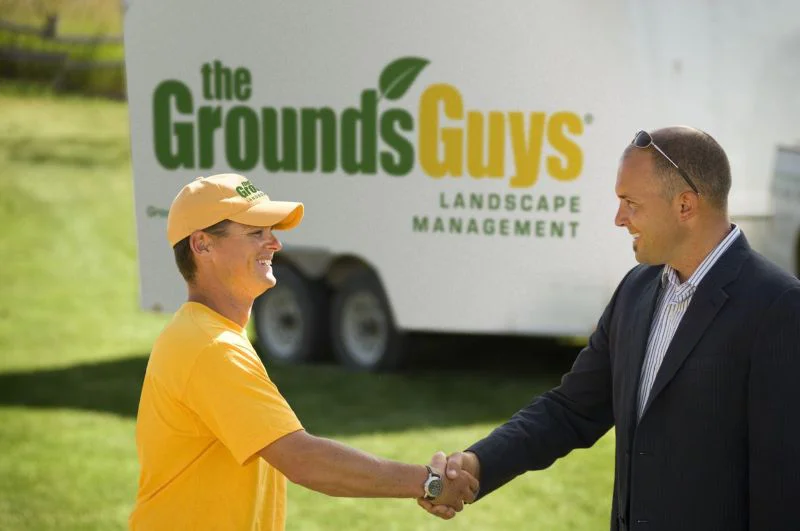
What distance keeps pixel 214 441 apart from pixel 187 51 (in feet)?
24.8

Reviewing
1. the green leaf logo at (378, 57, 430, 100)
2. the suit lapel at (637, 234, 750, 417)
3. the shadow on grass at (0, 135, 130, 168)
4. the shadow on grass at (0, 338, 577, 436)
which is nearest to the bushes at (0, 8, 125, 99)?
the shadow on grass at (0, 135, 130, 168)

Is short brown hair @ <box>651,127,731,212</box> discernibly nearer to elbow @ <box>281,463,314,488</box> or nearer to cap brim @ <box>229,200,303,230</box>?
cap brim @ <box>229,200,303,230</box>

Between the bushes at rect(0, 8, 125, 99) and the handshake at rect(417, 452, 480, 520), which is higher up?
the bushes at rect(0, 8, 125, 99)

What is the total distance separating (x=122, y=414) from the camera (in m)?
10.2

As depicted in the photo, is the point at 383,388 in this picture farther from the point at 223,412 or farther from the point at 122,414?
the point at 223,412

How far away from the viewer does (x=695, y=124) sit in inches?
398

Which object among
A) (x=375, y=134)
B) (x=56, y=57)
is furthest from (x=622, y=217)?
(x=56, y=57)

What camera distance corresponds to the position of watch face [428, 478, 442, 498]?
3.95 metres

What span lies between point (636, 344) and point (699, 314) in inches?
9.6

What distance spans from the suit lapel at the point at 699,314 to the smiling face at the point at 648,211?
15 centimetres

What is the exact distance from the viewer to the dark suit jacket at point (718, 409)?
11.2 feet

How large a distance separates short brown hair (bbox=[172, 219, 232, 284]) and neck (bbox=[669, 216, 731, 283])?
3.97 feet

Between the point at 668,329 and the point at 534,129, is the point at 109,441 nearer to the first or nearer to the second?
the point at 534,129

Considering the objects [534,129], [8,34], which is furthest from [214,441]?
[8,34]
